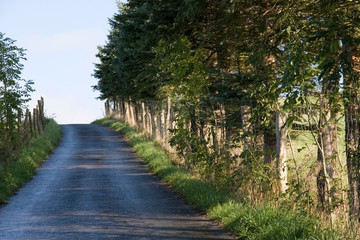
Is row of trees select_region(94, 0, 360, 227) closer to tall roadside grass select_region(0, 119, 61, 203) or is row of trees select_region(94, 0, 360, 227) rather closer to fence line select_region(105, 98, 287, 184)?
fence line select_region(105, 98, 287, 184)

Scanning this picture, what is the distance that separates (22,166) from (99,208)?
358 inches

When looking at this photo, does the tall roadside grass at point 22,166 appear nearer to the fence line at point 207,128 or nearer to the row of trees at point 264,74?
the fence line at point 207,128

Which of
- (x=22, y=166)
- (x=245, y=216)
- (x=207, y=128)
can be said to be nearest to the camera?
(x=245, y=216)

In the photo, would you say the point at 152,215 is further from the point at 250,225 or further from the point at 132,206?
the point at 250,225

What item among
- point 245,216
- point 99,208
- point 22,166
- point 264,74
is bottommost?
point 99,208

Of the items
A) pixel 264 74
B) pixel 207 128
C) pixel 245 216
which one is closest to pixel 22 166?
pixel 207 128

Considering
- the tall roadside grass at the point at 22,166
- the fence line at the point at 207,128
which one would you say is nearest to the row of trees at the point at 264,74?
the fence line at the point at 207,128

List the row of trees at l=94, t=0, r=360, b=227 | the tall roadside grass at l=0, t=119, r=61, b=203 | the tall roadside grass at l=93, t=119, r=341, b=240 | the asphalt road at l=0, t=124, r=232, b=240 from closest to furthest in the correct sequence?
the tall roadside grass at l=93, t=119, r=341, b=240, the row of trees at l=94, t=0, r=360, b=227, the asphalt road at l=0, t=124, r=232, b=240, the tall roadside grass at l=0, t=119, r=61, b=203

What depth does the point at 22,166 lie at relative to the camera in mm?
22500

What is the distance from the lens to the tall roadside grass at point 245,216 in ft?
28.8

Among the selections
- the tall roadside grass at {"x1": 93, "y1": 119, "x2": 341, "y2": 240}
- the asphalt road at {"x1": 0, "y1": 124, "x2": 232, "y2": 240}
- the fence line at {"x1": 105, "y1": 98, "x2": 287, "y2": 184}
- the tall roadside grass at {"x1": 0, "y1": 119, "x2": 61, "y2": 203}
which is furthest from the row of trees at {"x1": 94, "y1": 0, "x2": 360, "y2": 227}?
the tall roadside grass at {"x1": 0, "y1": 119, "x2": 61, "y2": 203}

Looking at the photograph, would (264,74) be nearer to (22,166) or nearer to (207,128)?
(207,128)

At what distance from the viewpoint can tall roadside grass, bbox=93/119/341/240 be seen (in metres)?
8.77

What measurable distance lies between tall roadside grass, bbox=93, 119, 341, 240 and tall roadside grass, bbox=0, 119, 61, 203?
4.58m
